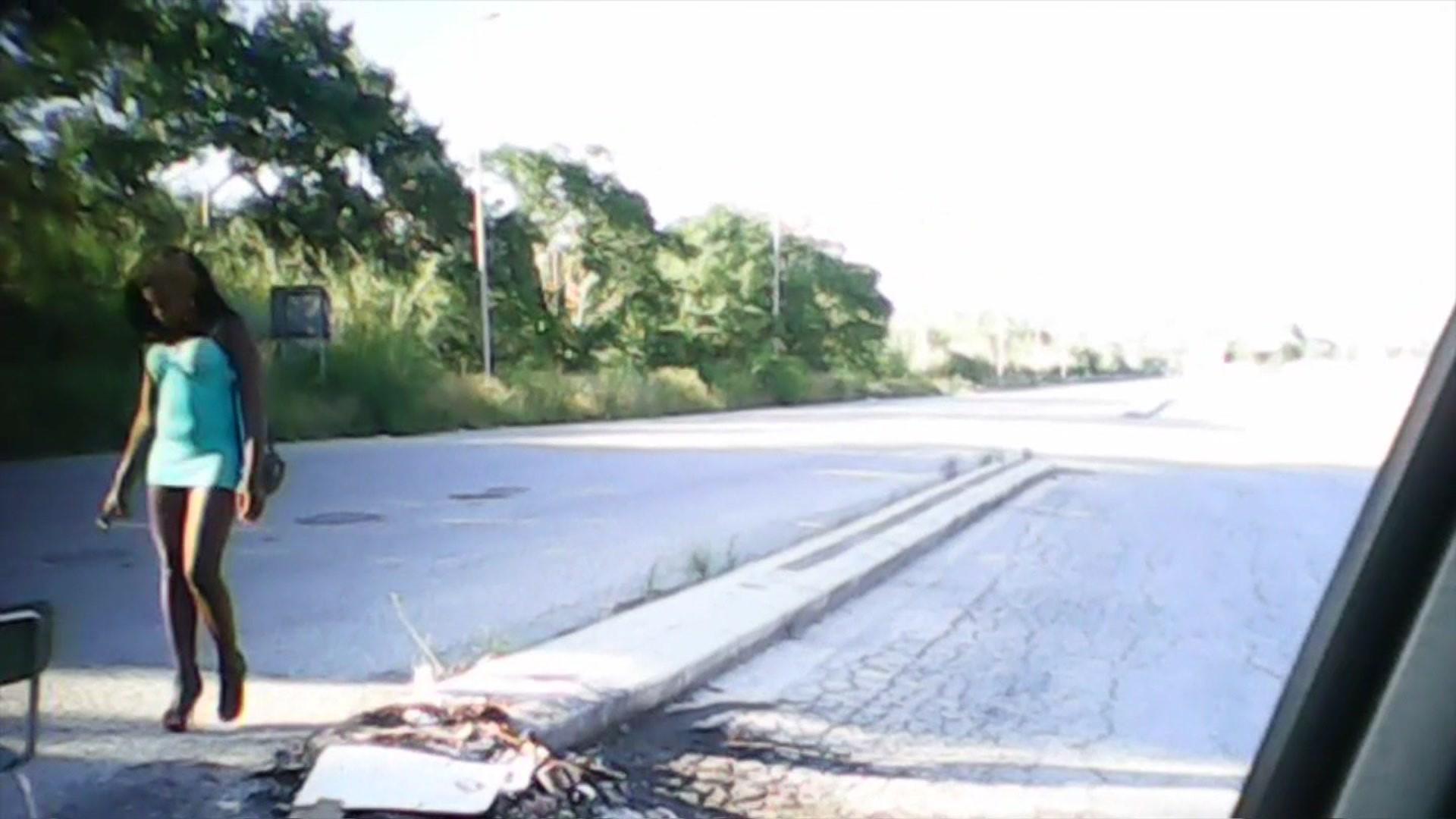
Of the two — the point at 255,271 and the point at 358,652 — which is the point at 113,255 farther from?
the point at 358,652

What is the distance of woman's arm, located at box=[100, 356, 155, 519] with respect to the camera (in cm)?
152

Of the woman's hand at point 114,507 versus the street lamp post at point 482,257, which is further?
the street lamp post at point 482,257

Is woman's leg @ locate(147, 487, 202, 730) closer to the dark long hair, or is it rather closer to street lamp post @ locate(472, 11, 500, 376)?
the dark long hair

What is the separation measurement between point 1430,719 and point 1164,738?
0.54 m

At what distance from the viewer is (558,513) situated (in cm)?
196

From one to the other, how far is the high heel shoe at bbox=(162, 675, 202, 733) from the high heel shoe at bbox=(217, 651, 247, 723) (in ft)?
0.09

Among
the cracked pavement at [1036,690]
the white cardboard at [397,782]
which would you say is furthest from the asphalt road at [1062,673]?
the white cardboard at [397,782]

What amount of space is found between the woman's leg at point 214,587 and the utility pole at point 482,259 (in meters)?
0.41

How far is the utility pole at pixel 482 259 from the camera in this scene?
175 centimetres

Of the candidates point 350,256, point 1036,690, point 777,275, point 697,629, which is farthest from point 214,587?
point 1036,690

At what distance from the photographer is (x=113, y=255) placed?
1.51 metres

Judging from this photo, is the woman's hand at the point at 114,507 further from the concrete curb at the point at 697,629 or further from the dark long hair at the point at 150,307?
the concrete curb at the point at 697,629

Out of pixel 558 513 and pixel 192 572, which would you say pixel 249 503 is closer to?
pixel 192 572

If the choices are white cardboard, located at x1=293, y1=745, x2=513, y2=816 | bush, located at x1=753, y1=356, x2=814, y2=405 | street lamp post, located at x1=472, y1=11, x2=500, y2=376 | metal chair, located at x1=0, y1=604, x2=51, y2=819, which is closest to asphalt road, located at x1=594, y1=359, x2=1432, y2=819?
white cardboard, located at x1=293, y1=745, x2=513, y2=816
